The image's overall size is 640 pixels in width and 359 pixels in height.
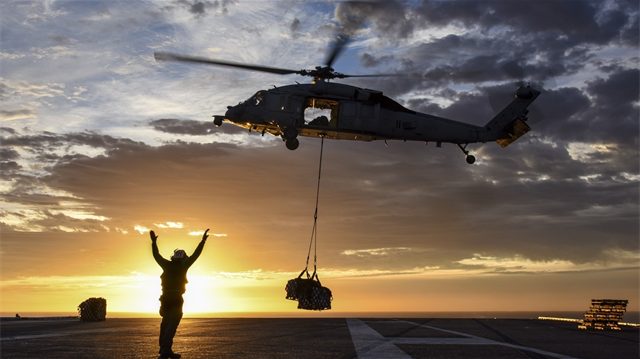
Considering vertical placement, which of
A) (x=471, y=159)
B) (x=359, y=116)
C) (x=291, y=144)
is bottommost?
(x=291, y=144)

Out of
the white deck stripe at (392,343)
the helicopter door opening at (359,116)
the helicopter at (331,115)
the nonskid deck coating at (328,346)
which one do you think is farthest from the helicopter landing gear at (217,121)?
the white deck stripe at (392,343)

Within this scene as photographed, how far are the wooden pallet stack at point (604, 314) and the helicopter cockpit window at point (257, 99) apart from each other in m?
19.7

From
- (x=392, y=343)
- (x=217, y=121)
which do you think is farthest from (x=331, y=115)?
(x=392, y=343)

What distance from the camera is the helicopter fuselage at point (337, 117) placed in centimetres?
2856

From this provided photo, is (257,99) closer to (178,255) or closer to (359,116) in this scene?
(359,116)

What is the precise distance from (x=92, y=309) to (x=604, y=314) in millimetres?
27941

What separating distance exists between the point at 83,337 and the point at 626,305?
2369 centimetres

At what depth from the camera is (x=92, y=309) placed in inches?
1310

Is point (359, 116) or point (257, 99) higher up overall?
point (257, 99)

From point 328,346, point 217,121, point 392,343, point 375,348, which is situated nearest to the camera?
point 375,348

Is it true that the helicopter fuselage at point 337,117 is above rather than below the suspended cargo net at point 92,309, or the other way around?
above

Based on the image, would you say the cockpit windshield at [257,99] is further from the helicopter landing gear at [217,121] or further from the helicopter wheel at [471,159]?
the helicopter wheel at [471,159]

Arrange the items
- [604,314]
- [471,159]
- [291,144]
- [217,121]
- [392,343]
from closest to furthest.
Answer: [392,343] → [604,314] → [291,144] → [217,121] → [471,159]

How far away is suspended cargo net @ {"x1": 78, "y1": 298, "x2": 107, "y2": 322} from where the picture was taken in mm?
33250
